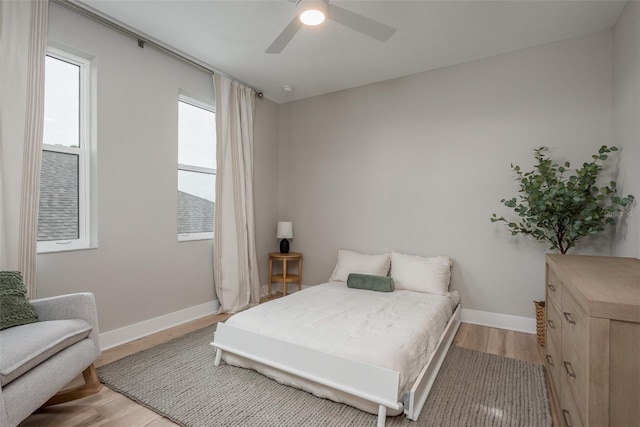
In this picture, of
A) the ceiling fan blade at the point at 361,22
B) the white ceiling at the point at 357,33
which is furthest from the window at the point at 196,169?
the ceiling fan blade at the point at 361,22

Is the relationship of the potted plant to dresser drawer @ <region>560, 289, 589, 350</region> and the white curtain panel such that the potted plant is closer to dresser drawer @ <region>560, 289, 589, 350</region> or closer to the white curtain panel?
dresser drawer @ <region>560, 289, 589, 350</region>

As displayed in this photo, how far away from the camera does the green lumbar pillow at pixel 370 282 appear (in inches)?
124

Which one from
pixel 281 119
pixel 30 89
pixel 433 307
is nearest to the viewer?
pixel 30 89

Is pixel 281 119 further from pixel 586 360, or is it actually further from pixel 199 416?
pixel 586 360

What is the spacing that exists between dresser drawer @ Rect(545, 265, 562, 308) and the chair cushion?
2668 mm

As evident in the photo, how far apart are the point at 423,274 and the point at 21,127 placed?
3.47 m

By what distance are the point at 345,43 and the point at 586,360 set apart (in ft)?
9.34

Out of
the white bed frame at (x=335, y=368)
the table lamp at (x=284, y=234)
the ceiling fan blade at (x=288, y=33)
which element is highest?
the ceiling fan blade at (x=288, y=33)

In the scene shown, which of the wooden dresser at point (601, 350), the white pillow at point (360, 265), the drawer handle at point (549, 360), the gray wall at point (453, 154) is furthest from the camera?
the white pillow at point (360, 265)

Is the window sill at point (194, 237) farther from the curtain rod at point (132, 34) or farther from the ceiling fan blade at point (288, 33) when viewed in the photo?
the ceiling fan blade at point (288, 33)

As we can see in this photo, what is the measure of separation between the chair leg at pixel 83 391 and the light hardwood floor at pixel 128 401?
33mm

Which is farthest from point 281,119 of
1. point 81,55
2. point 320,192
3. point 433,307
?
point 433,307

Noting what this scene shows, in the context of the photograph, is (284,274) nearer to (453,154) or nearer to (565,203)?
(453,154)

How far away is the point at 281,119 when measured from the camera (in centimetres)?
455
